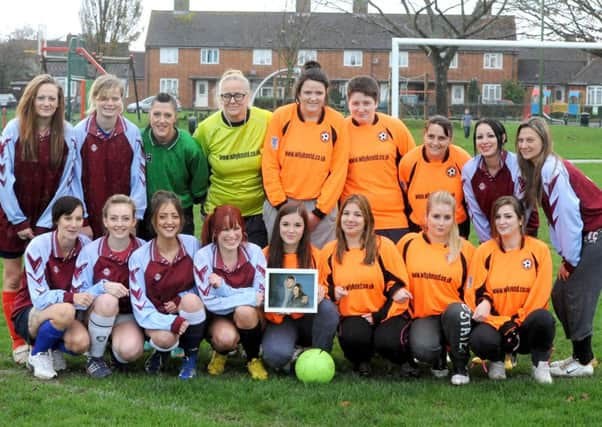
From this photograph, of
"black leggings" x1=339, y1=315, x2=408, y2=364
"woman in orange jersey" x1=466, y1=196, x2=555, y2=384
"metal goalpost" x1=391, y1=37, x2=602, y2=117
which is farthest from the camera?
"metal goalpost" x1=391, y1=37, x2=602, y2=117

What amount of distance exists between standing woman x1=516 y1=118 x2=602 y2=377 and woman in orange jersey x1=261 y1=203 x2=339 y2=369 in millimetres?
1434

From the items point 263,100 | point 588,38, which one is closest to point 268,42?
point 263,100

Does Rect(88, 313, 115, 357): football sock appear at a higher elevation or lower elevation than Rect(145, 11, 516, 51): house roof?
lower

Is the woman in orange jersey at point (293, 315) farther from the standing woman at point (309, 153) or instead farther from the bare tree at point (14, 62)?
the bare tree at point (14, 62)

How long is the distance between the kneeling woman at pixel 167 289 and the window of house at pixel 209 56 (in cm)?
5893

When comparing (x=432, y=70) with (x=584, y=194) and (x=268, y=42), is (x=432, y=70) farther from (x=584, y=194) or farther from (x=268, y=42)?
(x=268, y=42)

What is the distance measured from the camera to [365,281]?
5.55 meters

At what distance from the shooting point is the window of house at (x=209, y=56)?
63.3 m

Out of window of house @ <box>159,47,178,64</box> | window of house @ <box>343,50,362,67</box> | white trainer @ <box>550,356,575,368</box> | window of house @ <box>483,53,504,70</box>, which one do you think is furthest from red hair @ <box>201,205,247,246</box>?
window of house @ <box>159,47,178,64</box>

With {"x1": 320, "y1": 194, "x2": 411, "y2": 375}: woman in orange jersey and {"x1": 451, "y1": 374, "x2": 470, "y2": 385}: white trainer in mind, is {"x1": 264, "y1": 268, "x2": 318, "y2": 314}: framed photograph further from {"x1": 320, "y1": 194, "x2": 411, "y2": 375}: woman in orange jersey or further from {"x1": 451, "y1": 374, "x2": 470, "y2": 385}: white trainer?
{"x1": 451, "y1": 374, "x2": 470, "y2": 385}: white trainer

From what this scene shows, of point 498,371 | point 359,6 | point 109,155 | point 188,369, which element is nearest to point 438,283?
point 498,371

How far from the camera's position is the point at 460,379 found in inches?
212

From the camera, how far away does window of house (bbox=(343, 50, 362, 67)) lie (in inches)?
2253

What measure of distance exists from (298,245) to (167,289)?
88cm
